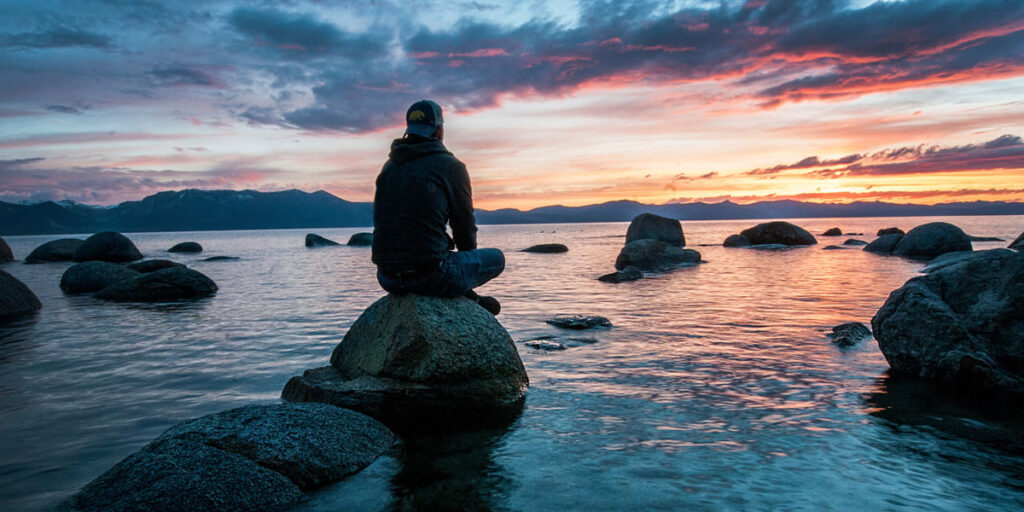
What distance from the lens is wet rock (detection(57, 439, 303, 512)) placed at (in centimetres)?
385

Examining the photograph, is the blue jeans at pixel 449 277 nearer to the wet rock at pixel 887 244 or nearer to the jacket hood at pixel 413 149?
the jacket hood at pixel 413 149

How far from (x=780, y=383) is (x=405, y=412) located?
4.81m

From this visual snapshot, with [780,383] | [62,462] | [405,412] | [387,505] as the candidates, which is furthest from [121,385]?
[780,383]

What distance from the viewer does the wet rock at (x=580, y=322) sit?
11250 millimetres

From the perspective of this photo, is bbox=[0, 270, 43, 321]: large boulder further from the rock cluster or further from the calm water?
the rock cluster

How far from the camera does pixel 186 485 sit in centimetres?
395

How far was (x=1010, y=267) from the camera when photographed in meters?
7.43

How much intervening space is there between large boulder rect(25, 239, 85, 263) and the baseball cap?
43207mm

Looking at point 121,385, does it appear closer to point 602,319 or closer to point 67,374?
point 67,374

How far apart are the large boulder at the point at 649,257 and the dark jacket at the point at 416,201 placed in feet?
68.1

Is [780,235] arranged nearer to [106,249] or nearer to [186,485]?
[186,485]

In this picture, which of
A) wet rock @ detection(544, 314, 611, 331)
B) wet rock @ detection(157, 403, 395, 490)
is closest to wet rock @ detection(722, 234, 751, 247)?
wet rock @ detection(544, 314, 611, 331)

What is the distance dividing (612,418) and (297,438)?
317cm

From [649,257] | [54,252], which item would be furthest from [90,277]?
[54,252]
